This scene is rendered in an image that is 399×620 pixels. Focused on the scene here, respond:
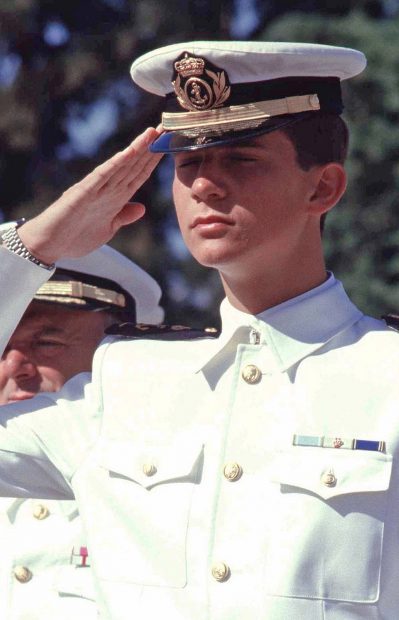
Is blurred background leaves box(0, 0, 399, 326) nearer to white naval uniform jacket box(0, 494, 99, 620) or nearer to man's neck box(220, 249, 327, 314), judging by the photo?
white naval uniform jacket box(0, 494, 99, 620)

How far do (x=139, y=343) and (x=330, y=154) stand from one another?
613 mm

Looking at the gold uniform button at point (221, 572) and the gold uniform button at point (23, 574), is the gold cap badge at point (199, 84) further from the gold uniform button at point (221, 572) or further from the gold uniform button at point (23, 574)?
the gold uniform button at point (23, 574)

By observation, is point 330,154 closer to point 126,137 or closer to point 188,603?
point 188,603

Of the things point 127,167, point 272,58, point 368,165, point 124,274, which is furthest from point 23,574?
point 368,165

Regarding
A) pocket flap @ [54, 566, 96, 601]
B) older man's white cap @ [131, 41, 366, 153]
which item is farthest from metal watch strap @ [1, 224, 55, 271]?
pocket flap @ [54, 566, 96, 601]

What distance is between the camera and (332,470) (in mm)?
3568

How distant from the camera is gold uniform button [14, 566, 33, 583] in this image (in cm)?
490

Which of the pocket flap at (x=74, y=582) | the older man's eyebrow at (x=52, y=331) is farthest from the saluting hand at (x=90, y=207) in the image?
the older man's eyebrow at (x=52, y=331)

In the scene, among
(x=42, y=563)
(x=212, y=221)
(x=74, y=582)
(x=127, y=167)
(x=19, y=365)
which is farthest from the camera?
(x=19, y=365)

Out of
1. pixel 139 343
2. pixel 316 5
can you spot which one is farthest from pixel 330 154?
pixel 316 5

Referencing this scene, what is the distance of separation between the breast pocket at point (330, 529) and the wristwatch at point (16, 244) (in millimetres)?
795

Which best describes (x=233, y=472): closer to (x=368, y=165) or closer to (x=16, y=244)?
(x=16, y=244)

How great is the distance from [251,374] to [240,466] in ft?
0.72

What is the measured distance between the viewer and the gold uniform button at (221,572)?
3.56 meters
